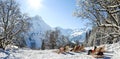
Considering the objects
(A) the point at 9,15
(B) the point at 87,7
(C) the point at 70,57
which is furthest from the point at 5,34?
(C) the point at 70,57

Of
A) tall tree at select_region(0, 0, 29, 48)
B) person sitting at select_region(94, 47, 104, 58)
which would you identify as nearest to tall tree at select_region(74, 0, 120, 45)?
person sitting at select_region(94, 47, 104, 58)

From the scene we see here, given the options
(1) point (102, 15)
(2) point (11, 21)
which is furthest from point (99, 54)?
(2) point (11, 21)

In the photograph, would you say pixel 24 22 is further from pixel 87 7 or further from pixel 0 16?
pixel 87 7

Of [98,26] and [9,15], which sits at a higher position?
[9,15]

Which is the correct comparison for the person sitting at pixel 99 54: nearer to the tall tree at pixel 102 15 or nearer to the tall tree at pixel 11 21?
the tall tree at pixel 102 15

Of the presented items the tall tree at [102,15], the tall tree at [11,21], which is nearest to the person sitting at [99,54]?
the tall tree at [102,15]

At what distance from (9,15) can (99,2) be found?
20.5 metres

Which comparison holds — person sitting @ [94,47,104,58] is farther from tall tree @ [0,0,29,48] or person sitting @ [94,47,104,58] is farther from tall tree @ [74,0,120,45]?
tall tree @ [0,0,29,48]

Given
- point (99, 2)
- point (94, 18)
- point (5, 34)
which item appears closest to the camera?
point (99, 2)

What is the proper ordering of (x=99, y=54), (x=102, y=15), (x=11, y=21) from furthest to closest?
(x=11, y=21) < (x=102, y=15) < (x=99, y=54)

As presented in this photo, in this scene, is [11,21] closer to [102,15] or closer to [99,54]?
[102,15]

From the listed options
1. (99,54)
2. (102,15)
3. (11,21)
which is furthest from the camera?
(11,21)

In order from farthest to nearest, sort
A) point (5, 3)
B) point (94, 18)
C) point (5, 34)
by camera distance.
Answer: point (5, 3)
point (5, 34)
point (94, 18)

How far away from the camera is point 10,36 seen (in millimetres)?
39562
